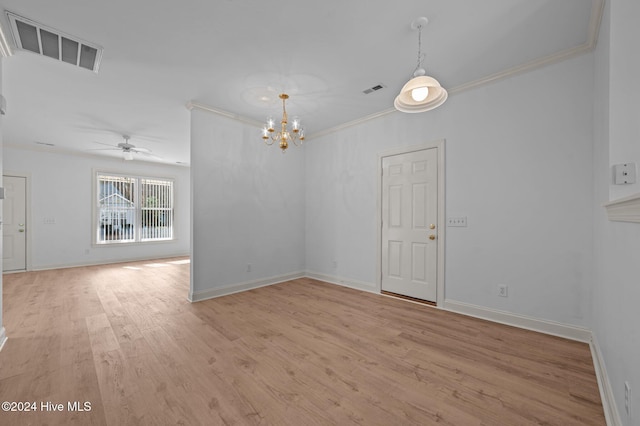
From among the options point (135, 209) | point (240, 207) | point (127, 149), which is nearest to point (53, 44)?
point (240, 207)

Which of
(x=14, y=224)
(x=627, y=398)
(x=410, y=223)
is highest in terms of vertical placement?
(x=410, y=223)

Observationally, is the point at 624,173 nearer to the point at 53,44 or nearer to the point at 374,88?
the point at 374,88

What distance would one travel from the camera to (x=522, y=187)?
283cm

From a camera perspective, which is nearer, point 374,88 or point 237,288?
point 374,88

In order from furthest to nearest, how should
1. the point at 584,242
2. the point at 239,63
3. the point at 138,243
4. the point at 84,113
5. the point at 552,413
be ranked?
1. the point at 138,243
2. the point at 84,113
3. the point at 239,63
4. the point at 584,242
5. the point at 552,413

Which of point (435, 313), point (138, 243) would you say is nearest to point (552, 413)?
point (435, 313)

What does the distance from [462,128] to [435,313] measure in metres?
2.35

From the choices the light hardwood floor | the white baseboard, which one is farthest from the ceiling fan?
the white baseboard

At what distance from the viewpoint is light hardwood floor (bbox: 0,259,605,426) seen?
63.9 inches

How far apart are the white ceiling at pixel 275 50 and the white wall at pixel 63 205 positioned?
2.65 m

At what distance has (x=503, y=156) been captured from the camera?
2961 mm

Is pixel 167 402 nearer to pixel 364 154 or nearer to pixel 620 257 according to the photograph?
pixel 620 257

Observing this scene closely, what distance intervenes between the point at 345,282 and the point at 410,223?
1595 mm

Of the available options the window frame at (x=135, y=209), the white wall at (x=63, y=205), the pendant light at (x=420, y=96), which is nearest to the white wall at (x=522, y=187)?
the pendant light at (x=420, y=96)
